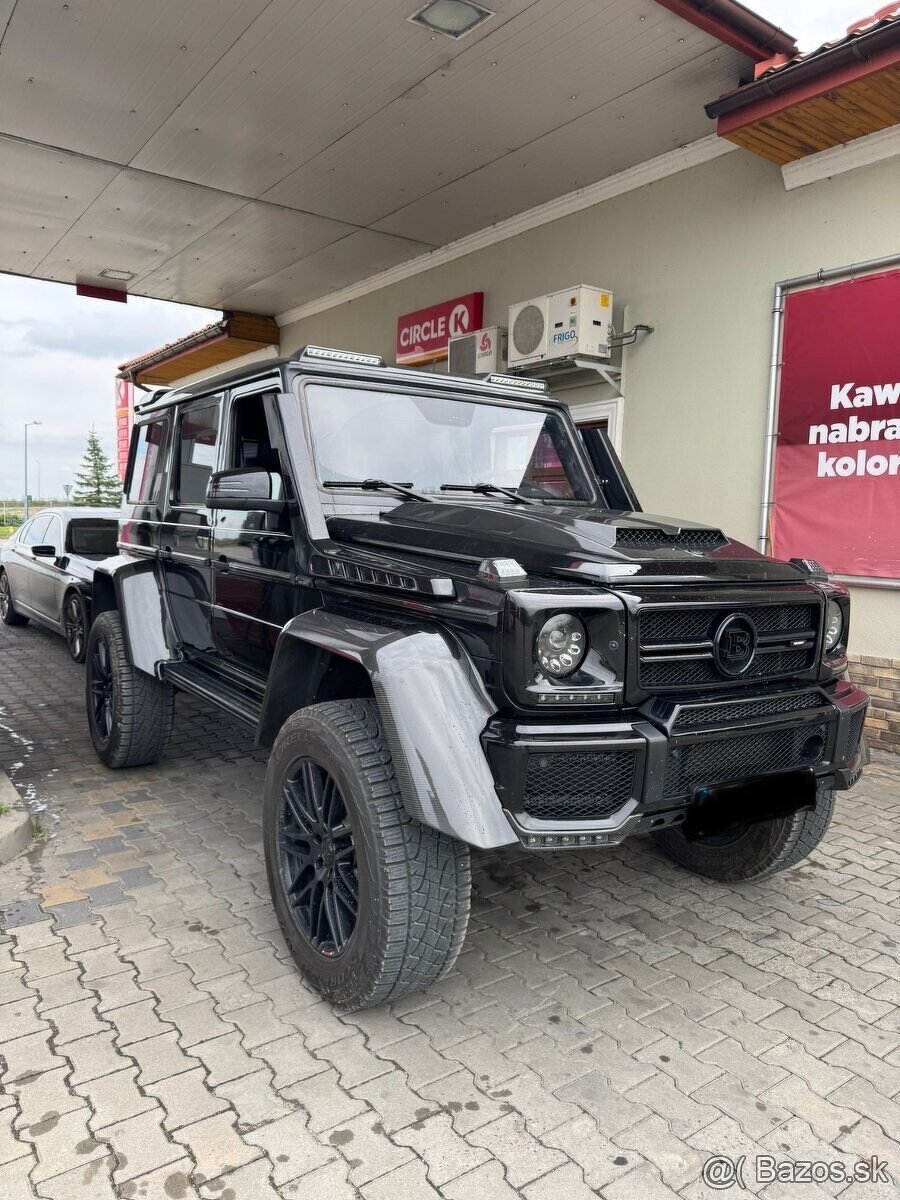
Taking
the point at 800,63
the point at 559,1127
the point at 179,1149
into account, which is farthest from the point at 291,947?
the point at 800,63

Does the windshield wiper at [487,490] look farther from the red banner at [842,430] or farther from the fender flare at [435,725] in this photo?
the red banner at [842,430]

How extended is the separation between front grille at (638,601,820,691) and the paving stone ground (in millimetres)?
1049

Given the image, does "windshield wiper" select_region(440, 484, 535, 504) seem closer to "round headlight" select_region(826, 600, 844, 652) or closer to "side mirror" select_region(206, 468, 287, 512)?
"side mirror" select_region(206, 468, 287, 512)

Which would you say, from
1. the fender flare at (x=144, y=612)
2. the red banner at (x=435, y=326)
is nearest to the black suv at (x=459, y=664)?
the fender flare at (x=144, y=612)

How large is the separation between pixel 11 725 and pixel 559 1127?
16.1 feet

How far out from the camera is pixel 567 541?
103 inches

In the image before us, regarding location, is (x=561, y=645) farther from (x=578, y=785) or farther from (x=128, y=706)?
(x=128, y=706)

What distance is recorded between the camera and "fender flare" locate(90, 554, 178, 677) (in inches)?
169

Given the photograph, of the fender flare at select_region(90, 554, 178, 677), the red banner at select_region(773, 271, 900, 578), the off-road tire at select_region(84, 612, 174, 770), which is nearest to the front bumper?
the fender flare at select_region(90, 554, 178, 677)

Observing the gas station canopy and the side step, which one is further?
the gas station canopy

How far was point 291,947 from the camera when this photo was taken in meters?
2.71

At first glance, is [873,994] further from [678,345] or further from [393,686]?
[678,345]

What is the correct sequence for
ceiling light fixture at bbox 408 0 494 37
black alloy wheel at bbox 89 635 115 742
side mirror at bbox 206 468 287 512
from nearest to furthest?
side mirror at bbox 206 468 287 512
black alloy wheel at bbox 89 635 115 742
ceiling light fixture at bbox 408 0 494 37

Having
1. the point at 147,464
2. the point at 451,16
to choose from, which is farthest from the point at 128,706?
the point at 451,16
